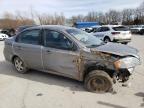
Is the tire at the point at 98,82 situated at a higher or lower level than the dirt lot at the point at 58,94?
higher

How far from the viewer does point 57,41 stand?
5.65 meters

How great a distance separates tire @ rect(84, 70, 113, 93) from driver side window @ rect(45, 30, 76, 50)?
924 millimetres

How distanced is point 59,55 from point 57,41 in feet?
1.42

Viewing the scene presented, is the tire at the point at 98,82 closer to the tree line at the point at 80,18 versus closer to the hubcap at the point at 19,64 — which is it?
the hubcap at the point at 19,64

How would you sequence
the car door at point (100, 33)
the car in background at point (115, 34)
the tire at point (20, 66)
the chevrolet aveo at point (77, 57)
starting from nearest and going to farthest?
the chevrolet aveo at point (77, 57) → the tire at point (20, 66) → the car in background at point (115, 34) → the car door at point (100, 33)

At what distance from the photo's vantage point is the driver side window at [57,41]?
5.40 m

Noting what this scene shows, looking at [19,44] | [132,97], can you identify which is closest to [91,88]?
[132,97]

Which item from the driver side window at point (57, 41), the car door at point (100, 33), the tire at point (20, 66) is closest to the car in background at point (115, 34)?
the car door at point (100, 33)

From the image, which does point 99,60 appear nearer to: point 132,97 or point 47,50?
point 132,97

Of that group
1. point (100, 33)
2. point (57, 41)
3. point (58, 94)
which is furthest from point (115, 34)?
point (58, 94)

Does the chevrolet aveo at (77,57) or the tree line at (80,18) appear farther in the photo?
the tree line at (80,18)

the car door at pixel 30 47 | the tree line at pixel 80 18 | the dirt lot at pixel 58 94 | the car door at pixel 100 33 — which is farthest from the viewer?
the tree line at pixel 80 18

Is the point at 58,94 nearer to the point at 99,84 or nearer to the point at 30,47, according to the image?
the point at 99,84

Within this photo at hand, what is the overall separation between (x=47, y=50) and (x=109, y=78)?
193 centimetres
